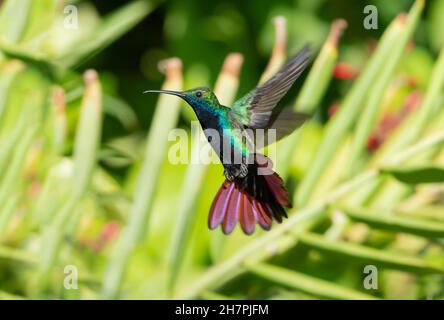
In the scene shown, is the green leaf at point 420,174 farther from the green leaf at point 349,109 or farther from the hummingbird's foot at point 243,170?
the hummingbird's foot at point 243,170

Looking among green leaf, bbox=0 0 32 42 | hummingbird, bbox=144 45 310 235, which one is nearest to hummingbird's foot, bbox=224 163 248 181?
hummingbird, bbox=144 45 310 235

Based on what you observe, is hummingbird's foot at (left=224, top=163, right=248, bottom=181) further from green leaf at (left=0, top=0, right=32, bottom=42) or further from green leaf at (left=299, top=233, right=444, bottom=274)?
green leaf at (left=0, top=0, right=32, bottom=42)

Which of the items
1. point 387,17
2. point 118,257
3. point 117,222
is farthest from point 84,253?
point 387,17

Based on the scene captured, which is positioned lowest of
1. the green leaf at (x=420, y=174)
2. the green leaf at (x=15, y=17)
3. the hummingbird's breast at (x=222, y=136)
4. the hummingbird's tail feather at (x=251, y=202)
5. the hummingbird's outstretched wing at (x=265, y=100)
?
the hummingbird's tail feather at (x=251, y=202)

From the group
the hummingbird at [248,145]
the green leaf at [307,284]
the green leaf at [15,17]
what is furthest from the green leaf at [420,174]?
the green leaf at [15,17]

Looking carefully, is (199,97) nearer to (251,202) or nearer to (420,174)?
(251,202)

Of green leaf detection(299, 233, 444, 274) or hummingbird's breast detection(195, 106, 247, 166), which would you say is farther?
green leaf detection(299, 233, 444, 274)
